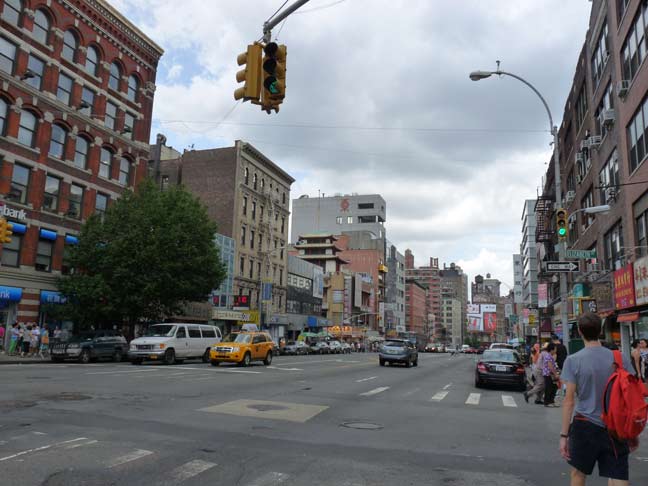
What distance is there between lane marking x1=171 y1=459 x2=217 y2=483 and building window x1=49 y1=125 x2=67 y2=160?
104 feet

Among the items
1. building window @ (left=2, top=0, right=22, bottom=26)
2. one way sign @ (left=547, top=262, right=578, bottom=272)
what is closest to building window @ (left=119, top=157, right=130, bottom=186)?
building window @ (left=2, top=0, right=22, bottom=26)

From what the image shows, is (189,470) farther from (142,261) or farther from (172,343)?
(142,261)

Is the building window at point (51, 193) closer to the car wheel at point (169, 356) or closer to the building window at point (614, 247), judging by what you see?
the car wheel at point (169, 356)

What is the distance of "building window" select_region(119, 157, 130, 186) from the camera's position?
38819mm

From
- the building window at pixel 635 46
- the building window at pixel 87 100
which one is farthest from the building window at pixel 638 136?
the building window at pixel 87 100

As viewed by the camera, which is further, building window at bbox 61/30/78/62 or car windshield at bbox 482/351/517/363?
building window at bbox 61/30/78/62

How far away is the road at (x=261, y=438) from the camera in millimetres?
6234

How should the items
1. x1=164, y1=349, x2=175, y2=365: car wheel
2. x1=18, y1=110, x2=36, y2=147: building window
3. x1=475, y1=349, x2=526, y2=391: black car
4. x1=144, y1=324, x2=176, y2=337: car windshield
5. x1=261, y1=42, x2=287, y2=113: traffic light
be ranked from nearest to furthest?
x1=261, y1=42, x2=287, y2=113: traffic light → x1=475, y1=349, x2=526, y2=391: black car → x1=164, y1=349, x2=175, y2=365: car wheel → x1=144, y1=324, x2=176, y2=337: car windshield → x1=18, y1=110, x2=36, y2=147: building window

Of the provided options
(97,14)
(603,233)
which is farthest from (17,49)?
(603,233)

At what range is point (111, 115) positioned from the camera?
→ 125ft

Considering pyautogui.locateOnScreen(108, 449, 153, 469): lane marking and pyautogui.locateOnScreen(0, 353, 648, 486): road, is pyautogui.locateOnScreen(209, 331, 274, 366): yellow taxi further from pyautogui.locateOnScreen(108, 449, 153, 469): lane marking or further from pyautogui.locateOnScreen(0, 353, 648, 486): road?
pyautogui.locateOnScreen(108, 449, 153, 469): lane marking

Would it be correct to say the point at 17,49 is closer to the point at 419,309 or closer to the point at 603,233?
the point at 603,233

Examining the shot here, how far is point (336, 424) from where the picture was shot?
9.98 m

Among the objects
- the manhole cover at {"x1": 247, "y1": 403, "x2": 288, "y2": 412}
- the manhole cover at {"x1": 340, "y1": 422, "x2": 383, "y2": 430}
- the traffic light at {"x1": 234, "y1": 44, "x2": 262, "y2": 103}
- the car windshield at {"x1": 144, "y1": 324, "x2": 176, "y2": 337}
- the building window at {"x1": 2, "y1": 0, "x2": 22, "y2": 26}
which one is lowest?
the manhole cover at {"x1": 340, "y1": 422, "x2": 383, "y2": 430}
